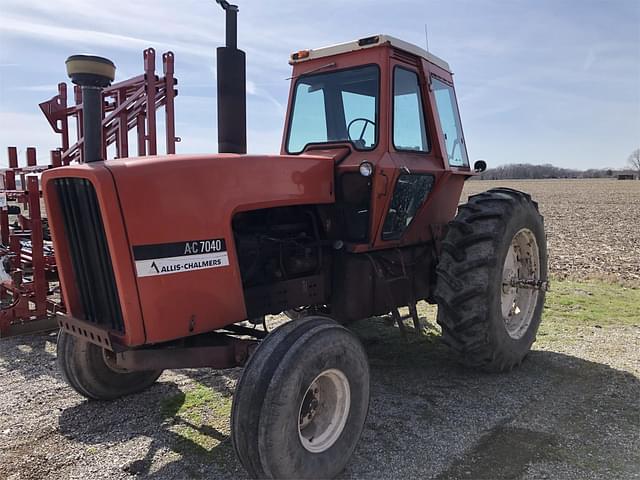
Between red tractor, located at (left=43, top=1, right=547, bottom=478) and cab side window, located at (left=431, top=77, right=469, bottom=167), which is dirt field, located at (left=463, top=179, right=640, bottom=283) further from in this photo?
red tractor, located at (left=43, top=1, right=547, bottom=478)

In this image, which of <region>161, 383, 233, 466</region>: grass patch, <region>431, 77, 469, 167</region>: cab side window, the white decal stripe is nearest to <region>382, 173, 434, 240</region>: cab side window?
<region>431, 77, 469, 167</region>: cab side window

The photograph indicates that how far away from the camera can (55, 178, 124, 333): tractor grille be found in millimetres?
2863

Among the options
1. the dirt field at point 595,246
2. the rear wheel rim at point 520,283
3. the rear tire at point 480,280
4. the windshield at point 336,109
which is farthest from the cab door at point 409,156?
the dirt field at point 595,246

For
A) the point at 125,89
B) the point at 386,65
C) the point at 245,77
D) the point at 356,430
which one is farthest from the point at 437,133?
the point at 125,89

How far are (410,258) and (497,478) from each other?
1.95 m

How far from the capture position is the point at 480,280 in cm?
400

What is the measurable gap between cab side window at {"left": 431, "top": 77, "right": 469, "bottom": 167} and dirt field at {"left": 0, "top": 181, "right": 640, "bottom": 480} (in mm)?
1777

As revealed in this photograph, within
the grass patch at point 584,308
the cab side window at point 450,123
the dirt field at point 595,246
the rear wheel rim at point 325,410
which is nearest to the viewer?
the rear wheel rim at point 325,410

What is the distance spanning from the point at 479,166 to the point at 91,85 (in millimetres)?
3616

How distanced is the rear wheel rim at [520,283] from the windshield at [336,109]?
1.70 m

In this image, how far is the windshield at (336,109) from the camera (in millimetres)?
4070

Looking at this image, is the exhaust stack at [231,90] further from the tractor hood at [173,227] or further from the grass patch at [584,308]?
the grass patch at [584,308]

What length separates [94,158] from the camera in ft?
9.75

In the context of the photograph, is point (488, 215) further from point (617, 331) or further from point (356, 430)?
point (617, 331)
